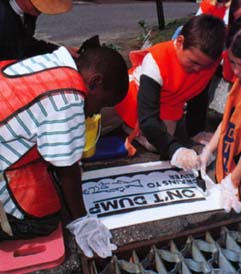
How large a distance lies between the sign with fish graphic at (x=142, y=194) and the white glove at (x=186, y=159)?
0.07 metres

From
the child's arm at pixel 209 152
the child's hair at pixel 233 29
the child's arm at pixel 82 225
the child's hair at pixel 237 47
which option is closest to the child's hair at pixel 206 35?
the child's hair at pixel 237 47

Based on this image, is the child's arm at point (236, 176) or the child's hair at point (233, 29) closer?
the child's arm at point (236, 176)

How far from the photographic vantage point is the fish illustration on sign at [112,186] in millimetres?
2092

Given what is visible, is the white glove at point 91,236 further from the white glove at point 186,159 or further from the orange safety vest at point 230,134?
the orange safety vest at point 230,134

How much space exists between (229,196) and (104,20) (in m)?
5.06

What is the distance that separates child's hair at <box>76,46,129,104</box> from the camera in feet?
4.99

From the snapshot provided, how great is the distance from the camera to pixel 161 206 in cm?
199

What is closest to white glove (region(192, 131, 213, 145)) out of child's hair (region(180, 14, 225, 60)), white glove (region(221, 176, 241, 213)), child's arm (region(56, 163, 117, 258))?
white glove (region(221, 176, 241, 213))

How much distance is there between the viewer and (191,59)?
6.72 feet

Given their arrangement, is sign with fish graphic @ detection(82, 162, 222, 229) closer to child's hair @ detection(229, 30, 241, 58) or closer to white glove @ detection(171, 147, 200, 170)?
white glove @ detection(171, 147, 200, 170)

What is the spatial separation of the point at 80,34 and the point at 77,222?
168 inches

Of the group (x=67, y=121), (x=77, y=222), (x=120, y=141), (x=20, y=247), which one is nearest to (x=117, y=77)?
(x=67, y=121)

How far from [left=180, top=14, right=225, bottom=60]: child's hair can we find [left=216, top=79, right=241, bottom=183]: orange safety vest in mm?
196

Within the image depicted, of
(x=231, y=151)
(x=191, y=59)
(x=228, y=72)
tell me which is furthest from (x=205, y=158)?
(x=228, y=72)
